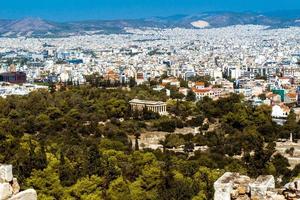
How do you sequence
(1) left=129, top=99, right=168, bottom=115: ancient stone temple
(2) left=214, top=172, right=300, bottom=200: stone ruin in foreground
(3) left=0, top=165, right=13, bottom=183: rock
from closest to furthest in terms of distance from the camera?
(3) left=0, top=165, right=13, bottom=183: rock → (2) left=214, top=172, right=300, bottom=200: stone ruin in foreground → (1) left=129, top=99, right=168, bottom=115: ancient stone temple

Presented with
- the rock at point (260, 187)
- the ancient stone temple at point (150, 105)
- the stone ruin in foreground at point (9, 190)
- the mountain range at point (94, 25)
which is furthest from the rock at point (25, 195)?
the mountain range at point (94, 25)

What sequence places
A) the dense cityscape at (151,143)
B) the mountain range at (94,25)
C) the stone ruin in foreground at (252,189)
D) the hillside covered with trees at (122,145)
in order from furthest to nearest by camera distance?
the mountain range at (94,25), the hillside covered with trees at (122,145), the dense cityscape at (151,143), the stone ruin in foreground at (252,189)

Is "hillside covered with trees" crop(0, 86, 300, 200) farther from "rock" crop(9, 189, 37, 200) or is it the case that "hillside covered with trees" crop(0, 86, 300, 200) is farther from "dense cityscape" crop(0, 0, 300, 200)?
"rock" crop(9, 189, 37, 200)

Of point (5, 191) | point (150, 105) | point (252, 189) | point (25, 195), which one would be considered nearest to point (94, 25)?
point (150, 105)

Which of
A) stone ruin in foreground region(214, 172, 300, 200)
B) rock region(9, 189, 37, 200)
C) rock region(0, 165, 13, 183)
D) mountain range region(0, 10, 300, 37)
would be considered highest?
mountain range region(0, 10, 300, 37)

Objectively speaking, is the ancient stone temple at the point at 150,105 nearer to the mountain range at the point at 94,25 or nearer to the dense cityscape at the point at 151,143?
the dense cityscape at the point at 151,143

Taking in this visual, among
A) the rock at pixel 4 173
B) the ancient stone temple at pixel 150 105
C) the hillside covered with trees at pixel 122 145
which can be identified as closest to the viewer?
the rock at pixel 4 173

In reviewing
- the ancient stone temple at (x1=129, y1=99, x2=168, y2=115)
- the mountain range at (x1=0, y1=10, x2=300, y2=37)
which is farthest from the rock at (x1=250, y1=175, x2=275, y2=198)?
the mountain range at (x1=0, y1=10, x2=300, y2=37)
